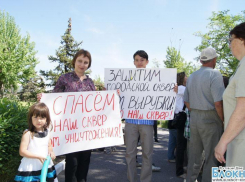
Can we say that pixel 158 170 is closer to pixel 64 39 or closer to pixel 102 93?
pixel 102 93

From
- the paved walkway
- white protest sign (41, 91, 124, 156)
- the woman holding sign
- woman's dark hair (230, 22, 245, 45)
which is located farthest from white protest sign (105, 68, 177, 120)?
Result: woman's dark hair (230, 22, 245, 45)

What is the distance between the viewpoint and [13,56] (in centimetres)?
3303

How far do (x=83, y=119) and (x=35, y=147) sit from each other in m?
0.83

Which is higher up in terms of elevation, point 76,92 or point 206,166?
point 76,92

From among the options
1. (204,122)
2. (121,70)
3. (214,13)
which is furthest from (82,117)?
(214,13)

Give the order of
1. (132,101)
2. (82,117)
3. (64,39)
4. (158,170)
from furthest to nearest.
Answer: (64,39) < (158,170) < (132,101) < (82,117)

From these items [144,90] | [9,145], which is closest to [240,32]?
[144,90]

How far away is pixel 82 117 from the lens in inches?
120

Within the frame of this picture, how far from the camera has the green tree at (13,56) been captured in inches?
1297

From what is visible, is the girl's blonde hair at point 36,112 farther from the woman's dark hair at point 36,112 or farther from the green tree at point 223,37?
the green tree at point 223,37

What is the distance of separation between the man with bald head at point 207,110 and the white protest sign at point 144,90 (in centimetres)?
38

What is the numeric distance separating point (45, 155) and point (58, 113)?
61 cm

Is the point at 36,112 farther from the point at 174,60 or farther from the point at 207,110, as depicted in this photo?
the point at 174,60

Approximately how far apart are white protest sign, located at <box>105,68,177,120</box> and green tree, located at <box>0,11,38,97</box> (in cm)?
3315
